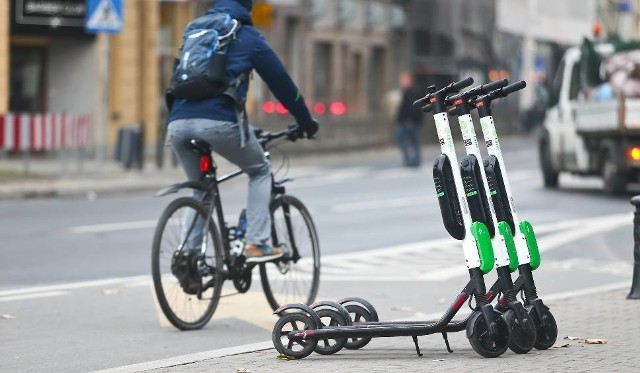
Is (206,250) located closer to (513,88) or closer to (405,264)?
(513,88)

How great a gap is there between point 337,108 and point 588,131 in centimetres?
2743

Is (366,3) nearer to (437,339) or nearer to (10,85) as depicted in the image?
(10,85)

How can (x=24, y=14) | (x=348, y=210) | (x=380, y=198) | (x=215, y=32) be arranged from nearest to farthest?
(x=215, y=32) < (x=348, y=210) < (x=380, y=198) < (x=24, y=14)

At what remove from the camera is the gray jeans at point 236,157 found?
31.9ft

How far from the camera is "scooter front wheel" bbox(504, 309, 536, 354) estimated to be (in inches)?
315

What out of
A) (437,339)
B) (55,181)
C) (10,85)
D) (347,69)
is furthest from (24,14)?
(437,339)

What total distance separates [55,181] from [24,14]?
32.2ft

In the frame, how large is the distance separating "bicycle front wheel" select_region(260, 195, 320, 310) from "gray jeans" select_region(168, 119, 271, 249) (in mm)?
213

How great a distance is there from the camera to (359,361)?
8008 millimetres

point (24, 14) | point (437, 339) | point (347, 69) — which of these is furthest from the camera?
point (347, 69)

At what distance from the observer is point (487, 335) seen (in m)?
7.93

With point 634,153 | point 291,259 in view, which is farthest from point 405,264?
point 634,153

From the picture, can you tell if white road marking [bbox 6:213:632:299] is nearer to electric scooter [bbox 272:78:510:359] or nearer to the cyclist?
the cyclist

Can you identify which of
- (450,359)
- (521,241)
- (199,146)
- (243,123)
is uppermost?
(243,123)
